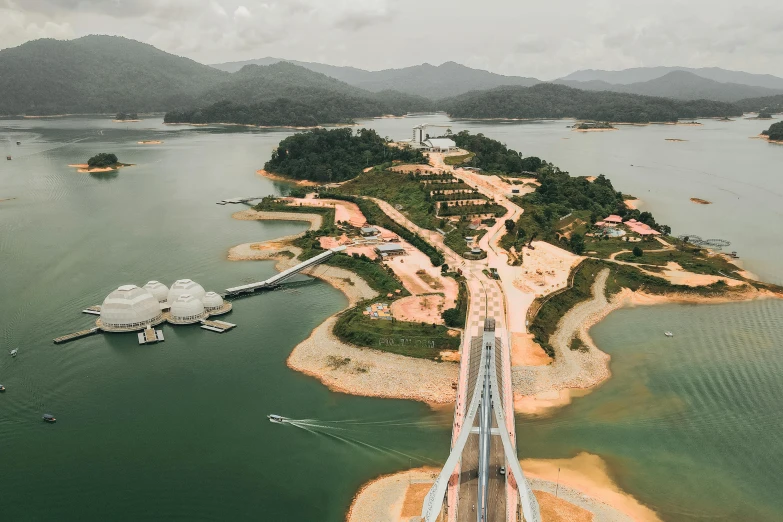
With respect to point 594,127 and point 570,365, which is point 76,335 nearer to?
point 570,365

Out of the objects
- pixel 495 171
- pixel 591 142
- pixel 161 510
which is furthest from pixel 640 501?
pixel 591 142

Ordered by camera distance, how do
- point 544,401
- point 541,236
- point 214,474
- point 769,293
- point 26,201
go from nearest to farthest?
1. point 214,474
2. point 544,401
3. point 769,293
4. point 541,236
5. point 26,201

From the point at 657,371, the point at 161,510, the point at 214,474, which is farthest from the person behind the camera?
the point at 657,371

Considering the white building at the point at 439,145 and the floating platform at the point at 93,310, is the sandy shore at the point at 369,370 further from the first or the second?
the white building at the point at 439,145

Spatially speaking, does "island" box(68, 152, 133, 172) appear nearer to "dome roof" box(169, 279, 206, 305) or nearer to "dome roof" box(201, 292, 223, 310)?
"dome roof" box(169, 279, 206, 305)

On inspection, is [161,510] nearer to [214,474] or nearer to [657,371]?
[214,474]

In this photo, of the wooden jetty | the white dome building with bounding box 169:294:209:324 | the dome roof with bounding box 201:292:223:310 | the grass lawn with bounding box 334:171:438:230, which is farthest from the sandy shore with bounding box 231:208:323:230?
the wooden jetty
